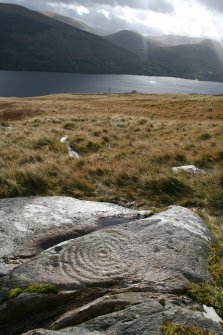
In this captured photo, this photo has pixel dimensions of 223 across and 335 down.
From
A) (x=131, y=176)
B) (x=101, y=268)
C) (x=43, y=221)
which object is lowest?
(x=101, y=268)

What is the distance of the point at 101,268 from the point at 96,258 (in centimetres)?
36

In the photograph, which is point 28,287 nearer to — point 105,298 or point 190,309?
point 105,298

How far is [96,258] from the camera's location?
735 cm

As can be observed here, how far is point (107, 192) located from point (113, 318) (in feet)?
22.9

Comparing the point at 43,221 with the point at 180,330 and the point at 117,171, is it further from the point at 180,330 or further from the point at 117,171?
the point at 117,171

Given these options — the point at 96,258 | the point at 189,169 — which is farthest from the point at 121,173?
the point at 96,258

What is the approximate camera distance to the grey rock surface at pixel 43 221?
7866 millimetres

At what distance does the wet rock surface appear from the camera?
5.77m

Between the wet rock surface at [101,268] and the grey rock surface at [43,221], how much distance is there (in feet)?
0.08

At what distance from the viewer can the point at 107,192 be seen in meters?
12.6

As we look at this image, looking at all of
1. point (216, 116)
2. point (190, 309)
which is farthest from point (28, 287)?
point (216, 116)

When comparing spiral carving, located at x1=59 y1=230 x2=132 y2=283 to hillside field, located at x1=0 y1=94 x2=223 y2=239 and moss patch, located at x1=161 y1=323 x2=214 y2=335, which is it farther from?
hillside field, located at x1=0 y1=94 x2=223 y2=239

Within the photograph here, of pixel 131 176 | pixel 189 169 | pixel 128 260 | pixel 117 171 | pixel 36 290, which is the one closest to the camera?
pixel 36 290

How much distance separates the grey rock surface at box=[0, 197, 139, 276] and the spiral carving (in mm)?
698
